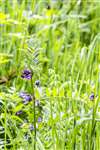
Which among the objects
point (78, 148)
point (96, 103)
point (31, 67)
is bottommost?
point (78, 148)

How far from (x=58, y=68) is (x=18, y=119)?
707mm

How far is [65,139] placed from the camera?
68.3 inches

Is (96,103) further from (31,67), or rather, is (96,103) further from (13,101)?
(13,101)

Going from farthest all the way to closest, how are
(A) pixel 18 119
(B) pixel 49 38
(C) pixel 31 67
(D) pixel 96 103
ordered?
(B) pixel 49 38
(A) pixel 18 119
(D) pixel 96 103
(C) pixel 31 67

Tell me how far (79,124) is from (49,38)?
1244mm

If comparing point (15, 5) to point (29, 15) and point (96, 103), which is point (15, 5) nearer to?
point (29, 15)

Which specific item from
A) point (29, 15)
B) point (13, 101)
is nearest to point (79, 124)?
point (13, 101)

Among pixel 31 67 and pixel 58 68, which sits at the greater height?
pixel 31 67

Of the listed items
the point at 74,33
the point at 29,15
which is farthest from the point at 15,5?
the point at 74,33

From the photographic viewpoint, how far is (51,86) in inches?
81.6

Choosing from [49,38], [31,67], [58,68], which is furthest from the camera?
[49,38]

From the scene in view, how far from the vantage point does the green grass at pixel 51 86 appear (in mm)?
1706

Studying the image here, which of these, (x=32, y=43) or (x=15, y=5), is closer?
(x=32, y=43)

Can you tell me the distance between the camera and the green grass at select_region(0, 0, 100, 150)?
1706 millimetres
